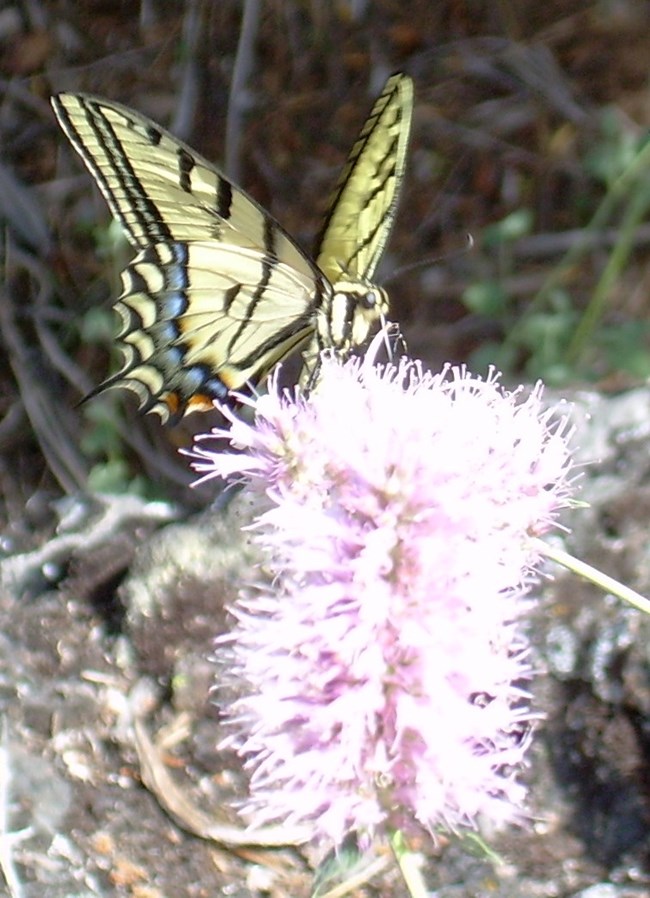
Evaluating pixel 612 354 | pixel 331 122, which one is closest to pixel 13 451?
pixel 331 122

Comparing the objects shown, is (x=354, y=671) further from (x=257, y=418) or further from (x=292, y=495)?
(x=257, y=418)

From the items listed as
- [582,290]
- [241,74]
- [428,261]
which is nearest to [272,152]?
[241,74]

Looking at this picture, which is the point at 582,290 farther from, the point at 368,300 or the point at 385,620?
the point at 385,620

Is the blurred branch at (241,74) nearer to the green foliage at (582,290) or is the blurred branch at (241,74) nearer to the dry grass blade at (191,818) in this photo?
the green foliage at (582,290)

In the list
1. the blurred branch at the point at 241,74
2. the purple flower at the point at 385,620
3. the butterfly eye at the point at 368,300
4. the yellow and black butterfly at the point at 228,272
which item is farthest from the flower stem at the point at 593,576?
the blurred branch at the point at 241,74

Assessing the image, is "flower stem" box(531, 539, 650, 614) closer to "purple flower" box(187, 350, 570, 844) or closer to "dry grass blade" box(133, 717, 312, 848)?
"purple flower" box(187, 350, 570, 844)
